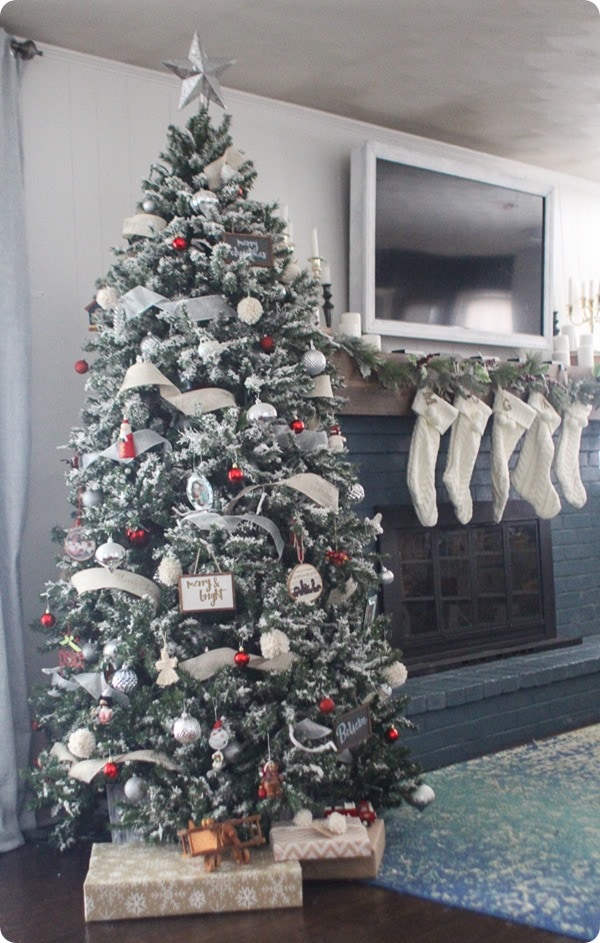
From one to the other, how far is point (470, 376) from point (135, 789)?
1992 millimetres

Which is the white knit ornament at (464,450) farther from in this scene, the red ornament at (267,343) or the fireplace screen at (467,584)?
the red ornament at (267,343)

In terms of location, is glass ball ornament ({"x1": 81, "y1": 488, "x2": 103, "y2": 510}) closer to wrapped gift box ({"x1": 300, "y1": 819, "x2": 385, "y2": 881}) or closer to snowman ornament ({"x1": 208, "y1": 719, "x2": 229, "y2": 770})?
snowman ornament ({"x1": 208, "y1": 719, "x2": 229, "y2": 770})

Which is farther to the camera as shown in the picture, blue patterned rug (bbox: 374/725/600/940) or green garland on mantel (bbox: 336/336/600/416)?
green garland on mantel (bbox: 336/336/600/416)

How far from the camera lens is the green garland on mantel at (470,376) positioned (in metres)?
3.24

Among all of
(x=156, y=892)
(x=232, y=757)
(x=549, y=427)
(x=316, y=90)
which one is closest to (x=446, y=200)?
(x=316, y=90)

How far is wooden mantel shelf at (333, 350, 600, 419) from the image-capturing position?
325 centimetres

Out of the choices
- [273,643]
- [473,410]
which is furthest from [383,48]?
[273,643]

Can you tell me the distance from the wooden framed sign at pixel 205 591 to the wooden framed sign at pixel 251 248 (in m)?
0.86

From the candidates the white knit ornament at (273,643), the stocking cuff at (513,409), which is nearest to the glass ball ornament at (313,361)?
the white knit ornament at (273,643)

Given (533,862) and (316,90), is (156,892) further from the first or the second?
(316,90)

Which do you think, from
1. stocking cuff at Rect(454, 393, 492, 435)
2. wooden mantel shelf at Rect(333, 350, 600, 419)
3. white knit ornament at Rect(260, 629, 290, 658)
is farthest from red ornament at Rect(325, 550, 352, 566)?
stocking cuff at Rect(454, 393, 492, 435)

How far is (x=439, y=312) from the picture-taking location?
12.4 ft

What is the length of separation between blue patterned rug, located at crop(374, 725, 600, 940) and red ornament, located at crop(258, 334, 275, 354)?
1.40 meters

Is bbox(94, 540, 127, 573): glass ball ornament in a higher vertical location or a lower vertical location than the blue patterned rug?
higher
